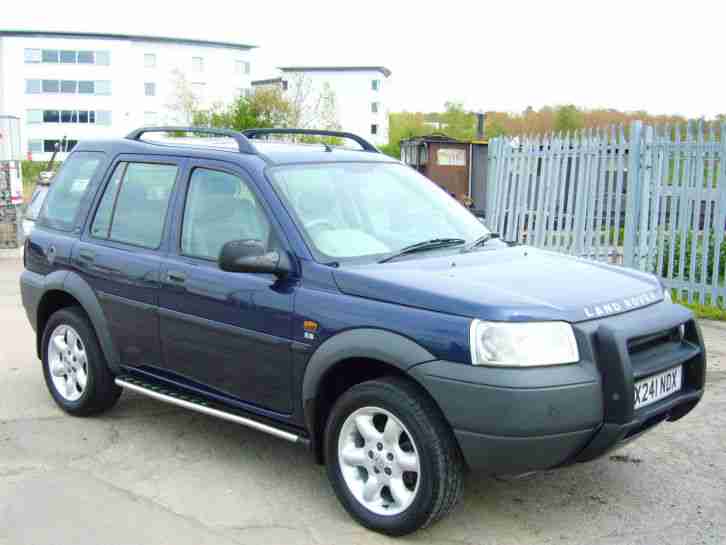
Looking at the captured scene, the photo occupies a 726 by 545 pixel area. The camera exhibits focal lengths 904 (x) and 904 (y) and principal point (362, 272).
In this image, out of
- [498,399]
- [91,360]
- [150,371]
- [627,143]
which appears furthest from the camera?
[627,143]

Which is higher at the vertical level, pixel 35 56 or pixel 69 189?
pixel 35 56

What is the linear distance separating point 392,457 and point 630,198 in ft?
25.2

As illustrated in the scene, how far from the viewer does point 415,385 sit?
4.15 metres

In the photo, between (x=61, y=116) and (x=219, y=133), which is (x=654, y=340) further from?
(x=61, y=116)

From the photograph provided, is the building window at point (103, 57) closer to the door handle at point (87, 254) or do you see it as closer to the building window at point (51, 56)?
the building window at point (51, 56)

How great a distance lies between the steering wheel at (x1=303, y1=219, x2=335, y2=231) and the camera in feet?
15.6

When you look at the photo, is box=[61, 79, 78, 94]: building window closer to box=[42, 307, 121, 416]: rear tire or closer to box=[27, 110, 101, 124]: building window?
box=[27, 110, 101, 124]: building window

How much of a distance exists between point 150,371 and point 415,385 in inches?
80.7

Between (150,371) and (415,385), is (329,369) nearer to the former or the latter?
(415,385)

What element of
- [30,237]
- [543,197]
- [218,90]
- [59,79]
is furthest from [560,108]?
[30,237]

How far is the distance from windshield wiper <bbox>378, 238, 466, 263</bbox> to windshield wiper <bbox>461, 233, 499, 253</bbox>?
57mm

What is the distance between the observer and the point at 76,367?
6.10 metres

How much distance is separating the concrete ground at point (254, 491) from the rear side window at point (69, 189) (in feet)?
4.42

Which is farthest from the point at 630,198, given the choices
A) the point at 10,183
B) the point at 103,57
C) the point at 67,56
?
the point at 67,56
